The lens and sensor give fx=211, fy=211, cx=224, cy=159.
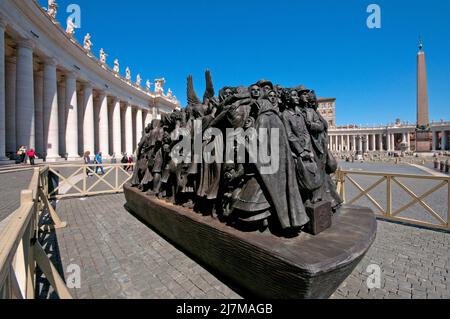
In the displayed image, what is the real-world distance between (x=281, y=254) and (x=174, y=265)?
2.10m

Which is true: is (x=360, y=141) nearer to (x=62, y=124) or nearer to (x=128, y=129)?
(x=128, y=129)

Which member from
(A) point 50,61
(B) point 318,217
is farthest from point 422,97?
(A) point 50,61

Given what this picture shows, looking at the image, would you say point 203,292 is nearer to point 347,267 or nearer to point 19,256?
point 347,267

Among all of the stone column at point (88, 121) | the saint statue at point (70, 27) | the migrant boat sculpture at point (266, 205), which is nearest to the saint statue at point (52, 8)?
the saint statue at point (70, 27)

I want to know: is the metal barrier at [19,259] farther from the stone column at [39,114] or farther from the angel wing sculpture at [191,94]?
the stone column at [39,114]

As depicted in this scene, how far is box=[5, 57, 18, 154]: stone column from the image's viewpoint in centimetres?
1880

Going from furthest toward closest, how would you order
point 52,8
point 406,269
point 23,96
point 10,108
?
point 52,8, point 10,108, point 23,96, point 406,269

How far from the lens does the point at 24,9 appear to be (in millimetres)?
17078

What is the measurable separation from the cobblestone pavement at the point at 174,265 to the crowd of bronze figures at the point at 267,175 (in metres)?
0.99

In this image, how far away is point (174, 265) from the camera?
11.7ft

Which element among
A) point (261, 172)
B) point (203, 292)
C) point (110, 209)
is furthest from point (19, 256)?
point (110, 209)

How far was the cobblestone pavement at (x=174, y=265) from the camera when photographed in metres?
2.83

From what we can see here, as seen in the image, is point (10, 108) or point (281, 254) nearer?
point (281, 254)

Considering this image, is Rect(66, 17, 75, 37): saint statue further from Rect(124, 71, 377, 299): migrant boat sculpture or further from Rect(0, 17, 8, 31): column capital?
Rect(124, 71, 377, 299): migrant boat sculpture
